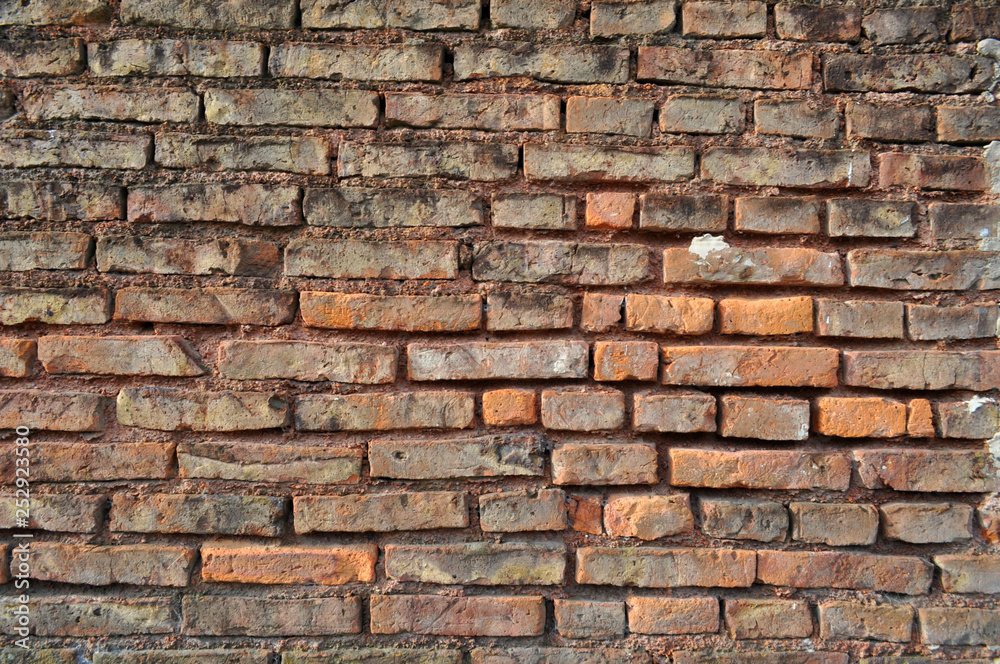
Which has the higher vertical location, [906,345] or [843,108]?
[843,108]

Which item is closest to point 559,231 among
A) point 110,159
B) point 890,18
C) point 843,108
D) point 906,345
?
point 843,108

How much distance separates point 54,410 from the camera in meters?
1.40

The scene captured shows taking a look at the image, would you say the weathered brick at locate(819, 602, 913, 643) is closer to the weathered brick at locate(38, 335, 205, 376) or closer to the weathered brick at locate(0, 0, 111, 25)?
the weathered brick at locate(38, 335, 205, 376)

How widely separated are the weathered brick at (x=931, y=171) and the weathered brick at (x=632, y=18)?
67 cm

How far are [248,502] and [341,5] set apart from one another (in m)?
1.28

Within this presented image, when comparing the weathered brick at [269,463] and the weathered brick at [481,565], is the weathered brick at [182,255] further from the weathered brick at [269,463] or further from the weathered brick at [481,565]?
the weathered brick at [481,565]

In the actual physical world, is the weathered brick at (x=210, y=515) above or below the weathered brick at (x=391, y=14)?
below

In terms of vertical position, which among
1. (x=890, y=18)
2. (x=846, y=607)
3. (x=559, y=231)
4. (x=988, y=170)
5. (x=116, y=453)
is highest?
(x=890, y=18)

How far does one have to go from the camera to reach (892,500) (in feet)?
4.62

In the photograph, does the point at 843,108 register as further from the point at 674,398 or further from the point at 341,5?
the point at 341,5

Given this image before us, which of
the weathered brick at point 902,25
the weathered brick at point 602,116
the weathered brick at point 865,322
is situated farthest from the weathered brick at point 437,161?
the weathered brick at point 902,25

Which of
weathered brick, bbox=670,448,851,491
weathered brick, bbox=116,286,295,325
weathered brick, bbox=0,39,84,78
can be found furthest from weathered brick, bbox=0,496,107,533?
weathered brick, bbox=670,448,851,491

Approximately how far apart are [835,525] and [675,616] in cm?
46

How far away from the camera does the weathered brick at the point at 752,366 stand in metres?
1.40
